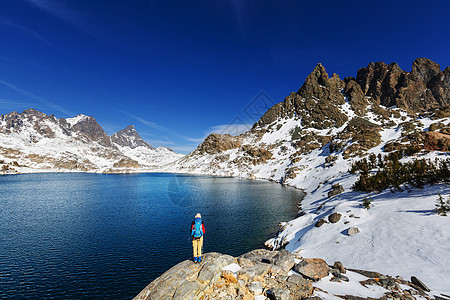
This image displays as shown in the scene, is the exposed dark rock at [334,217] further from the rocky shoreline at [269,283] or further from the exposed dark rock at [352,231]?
the rocky shoreline at [269,283]

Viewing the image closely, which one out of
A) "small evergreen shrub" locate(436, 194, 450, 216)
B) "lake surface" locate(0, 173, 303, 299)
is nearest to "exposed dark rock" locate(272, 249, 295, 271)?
"lake surface" locate(0, 173, 303, 299)

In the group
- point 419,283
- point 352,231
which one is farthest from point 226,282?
point 352,231

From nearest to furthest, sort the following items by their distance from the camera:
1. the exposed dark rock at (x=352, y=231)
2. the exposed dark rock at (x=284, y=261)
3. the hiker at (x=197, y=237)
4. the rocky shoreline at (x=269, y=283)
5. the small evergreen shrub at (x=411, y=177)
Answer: the rocky shoreline at (x=269, y=283) → the hiker at (x=197, y=237) → the exposed dark rock at (x=284, y=261) → the exposed dark rock at (x=352, y=231) → the small evergreen shrub at (x=411, y=177)

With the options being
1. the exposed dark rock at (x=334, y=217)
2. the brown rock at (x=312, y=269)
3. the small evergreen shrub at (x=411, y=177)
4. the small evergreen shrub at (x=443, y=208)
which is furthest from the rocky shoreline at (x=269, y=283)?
the small evergreen shrub at (x=411, y=177)

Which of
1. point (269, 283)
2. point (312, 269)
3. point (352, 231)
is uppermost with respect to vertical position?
point (312, 269)

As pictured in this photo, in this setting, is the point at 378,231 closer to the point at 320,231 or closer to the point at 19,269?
the point at 320,231

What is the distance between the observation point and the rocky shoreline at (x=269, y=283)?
12.7 metres

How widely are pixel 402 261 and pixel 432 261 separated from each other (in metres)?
1.89

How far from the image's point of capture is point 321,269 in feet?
49.8

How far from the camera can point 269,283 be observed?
14.0 metres

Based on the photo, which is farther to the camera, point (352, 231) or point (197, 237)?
point (352, 231)

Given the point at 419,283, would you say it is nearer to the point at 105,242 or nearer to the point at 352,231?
the point at 352,231

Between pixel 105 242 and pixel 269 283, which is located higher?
pixel 269 283

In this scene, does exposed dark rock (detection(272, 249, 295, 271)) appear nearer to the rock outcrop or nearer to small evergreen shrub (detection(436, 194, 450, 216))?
the rock outcrop
